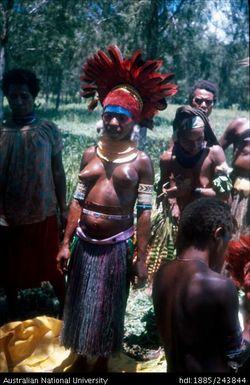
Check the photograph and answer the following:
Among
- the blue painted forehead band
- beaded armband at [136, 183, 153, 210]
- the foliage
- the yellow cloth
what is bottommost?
the yellow cloth

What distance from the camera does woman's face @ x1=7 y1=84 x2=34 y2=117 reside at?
10.7 feet

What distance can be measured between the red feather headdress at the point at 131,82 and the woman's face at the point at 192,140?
471mm

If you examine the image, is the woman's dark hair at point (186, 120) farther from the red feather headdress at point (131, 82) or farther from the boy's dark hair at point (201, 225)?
the boy's dark hair at point (201, 225)

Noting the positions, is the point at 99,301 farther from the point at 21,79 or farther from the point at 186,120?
the point at 21,79

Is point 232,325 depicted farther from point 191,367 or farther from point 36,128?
point 36,128

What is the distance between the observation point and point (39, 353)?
10.6 feet

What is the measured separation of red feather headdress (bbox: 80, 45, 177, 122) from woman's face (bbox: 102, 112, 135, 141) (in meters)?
0.07

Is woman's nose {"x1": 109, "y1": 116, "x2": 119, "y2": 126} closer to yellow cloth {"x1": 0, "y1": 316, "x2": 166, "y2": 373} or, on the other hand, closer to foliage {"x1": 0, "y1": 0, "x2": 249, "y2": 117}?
yellow cloth {"x1": 0, "y1": 316, "x2": 166, "y2": 373}

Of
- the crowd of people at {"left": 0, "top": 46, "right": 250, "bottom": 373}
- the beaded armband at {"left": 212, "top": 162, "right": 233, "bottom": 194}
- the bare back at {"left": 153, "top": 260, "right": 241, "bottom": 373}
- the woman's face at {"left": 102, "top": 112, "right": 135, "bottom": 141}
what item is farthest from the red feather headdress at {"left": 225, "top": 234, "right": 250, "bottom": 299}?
the beaded armband at {"left": 212, "top": 162, "right": 233, "bottom": 194}

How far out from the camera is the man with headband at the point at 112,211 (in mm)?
2775

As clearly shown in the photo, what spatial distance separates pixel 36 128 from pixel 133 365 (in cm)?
187

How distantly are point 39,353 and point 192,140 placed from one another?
192cm

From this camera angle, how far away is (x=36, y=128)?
132 inches

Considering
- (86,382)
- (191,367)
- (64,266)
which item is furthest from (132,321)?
(191,367)
